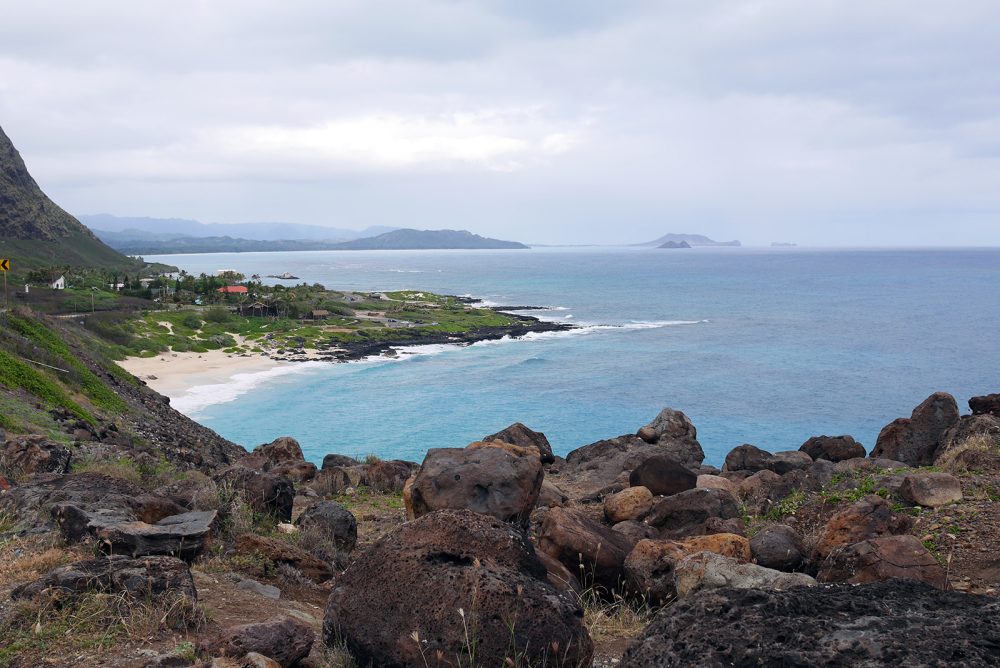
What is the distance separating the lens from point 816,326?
8231 centimetres

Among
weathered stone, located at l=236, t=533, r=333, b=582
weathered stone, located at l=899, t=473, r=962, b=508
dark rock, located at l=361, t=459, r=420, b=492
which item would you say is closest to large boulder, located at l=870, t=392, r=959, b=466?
weathered stone, located at l=899, t=473, r=962, b=508

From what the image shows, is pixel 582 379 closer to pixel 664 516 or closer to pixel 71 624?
pixel 664 516

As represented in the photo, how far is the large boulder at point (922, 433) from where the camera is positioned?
18734 millimetres

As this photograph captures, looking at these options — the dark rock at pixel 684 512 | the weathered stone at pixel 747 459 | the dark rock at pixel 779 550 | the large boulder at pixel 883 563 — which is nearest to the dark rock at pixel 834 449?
the weathered stone at pixel 747 459

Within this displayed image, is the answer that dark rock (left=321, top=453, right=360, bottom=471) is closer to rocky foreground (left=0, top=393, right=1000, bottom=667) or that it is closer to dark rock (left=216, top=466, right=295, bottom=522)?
rocky foreground (left=0, top=393, right=1000, bottom=667)

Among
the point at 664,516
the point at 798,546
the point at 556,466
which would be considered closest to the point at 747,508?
the point at 664,516

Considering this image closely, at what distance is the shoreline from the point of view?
47000 millimetres

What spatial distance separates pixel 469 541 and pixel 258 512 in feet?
20.8

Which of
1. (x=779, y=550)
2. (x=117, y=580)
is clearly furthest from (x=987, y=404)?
(x=117, y=580)

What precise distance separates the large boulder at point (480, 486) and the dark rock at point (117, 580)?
4679 millimetres

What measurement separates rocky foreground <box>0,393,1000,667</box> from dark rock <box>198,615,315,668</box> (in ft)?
0.04

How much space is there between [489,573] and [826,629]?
2072mm

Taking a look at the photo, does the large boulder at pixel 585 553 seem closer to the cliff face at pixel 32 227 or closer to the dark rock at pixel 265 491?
the dark rock at pixel 265 491

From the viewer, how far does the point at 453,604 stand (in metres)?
4.64
